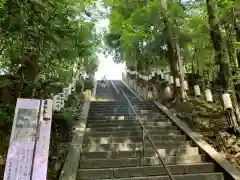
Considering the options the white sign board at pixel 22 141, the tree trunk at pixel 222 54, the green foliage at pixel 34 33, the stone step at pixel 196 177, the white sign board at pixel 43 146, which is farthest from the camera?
the tree trunk at pixel 222 54

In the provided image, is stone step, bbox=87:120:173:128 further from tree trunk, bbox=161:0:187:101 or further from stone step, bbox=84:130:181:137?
tree trunk, bbox=161:0:187:101

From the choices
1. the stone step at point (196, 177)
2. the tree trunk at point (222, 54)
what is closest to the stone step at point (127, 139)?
the tree trunk at point (222, 54)

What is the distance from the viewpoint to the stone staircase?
6.24 metres

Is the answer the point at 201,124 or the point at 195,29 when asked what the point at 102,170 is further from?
the point at 195,29

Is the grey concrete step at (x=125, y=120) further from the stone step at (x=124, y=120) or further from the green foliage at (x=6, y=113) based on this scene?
the green foliage at (x=6, y=113)

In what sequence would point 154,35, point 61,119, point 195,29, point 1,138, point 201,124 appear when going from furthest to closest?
point 195,29 < point 154,35 < point 201,124 < point 61,119 < point 1,138

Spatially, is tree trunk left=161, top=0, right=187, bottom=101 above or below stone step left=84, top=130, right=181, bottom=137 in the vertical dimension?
above

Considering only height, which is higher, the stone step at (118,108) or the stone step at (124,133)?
the stone step at (118,108)

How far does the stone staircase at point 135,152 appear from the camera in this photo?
624cm

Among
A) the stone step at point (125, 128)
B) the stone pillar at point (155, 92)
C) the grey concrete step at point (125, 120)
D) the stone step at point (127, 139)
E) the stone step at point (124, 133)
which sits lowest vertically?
the stone step at point (127, 139)

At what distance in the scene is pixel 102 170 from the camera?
6.23 metres

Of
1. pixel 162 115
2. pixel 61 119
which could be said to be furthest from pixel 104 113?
pixel 61 119

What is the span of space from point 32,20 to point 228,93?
5708 millimetres

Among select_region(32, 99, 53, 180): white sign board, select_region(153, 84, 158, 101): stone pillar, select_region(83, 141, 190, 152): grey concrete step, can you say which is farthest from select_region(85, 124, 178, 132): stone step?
select_region(153, 84, 158, 101): stone pillar
